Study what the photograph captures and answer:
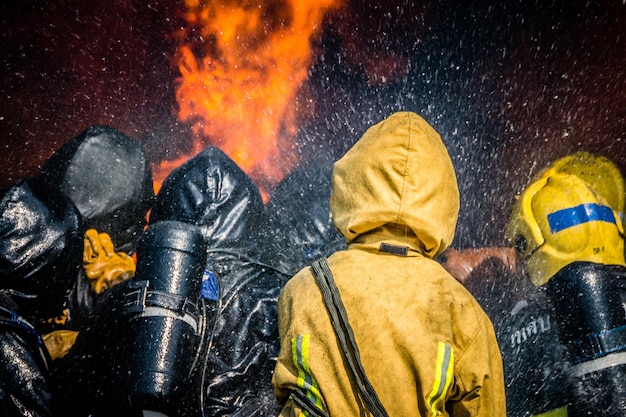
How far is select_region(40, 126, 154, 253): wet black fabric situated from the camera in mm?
4672

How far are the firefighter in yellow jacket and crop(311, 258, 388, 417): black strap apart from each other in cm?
4

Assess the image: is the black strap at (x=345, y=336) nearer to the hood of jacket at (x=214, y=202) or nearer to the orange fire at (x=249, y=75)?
the hood of jacket at (x=214, y=202)

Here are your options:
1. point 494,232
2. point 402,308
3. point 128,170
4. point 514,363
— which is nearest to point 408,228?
point 402,308

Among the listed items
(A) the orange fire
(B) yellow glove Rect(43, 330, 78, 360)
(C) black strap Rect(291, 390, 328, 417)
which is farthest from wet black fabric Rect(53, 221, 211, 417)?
(A) the orange fire

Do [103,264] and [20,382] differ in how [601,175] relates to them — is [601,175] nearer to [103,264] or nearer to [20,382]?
[103,264]

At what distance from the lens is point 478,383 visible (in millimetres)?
1636

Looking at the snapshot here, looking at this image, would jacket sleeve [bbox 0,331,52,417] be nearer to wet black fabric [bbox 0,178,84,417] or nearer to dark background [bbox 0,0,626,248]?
wet black fabric [bbox 0,178,84,417]

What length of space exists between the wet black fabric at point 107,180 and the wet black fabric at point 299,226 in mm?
1470

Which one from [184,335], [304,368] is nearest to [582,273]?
[304,368]

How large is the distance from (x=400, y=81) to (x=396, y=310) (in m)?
7.71

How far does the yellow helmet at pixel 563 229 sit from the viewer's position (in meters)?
3.26

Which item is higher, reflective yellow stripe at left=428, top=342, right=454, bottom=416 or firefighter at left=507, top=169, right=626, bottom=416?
firefighter at left=507, top=169, right=626, bottom=416

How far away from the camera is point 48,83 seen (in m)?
7.71

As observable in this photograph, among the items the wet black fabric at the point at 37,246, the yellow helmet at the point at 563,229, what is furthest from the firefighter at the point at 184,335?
the yellow helmet at the point at 563,229
